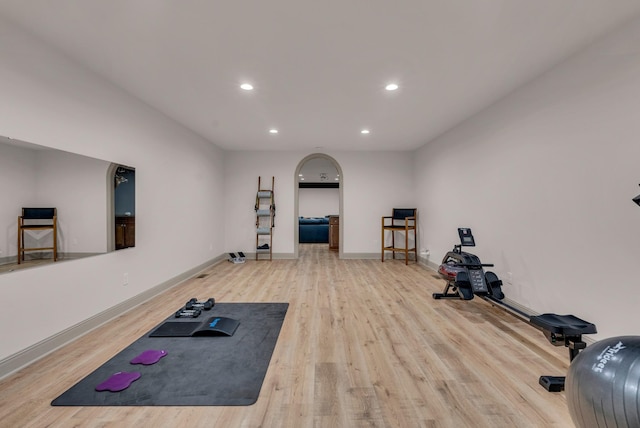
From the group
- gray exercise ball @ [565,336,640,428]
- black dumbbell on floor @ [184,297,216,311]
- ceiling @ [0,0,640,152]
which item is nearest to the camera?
gray exercise ball @ [565,336,640,428]

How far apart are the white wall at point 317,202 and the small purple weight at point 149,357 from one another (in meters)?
10.8

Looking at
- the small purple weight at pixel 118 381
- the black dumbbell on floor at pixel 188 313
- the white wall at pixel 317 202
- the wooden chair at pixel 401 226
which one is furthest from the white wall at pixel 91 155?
the white wall at pixel 317 202

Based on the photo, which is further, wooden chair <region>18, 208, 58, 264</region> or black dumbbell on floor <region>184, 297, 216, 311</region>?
black dumbbell on floor <region>184, 297, 216, 311</region>

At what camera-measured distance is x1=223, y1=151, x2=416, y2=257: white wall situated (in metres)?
6.07

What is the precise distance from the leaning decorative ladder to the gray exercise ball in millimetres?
5273

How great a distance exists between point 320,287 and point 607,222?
3058 mm

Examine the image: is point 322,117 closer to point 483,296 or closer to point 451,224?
point 451,224

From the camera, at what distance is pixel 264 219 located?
6125mm

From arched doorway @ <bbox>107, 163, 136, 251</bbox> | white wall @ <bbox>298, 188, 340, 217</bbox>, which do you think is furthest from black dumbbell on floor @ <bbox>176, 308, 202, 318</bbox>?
white wall @ <bbox>298, 188, 340, 217</bbox>

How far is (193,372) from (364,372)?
1.20m

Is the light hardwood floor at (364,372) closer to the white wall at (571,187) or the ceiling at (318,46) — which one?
the white wall at (571,187)

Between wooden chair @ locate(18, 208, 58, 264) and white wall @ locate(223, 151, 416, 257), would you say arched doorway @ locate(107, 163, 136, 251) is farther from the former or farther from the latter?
white wall @ locate(223, 151, 416, 257)

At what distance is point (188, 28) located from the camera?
6.34 feet

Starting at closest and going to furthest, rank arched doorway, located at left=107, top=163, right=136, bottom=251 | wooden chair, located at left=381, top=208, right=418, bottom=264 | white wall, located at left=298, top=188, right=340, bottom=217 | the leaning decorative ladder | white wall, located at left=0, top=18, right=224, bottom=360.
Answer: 1. white wall, located at left=0, top=18, right=224, bottom=360
2. arched doorway, located at left=107, top=163, right=136, bottom=251
3. wooden chair, located at left=381, top=208, right=418, bottom=264
4. the leaning decorative ladder
5. white wall, located at left=298, top=188, right=340, bottom=217
